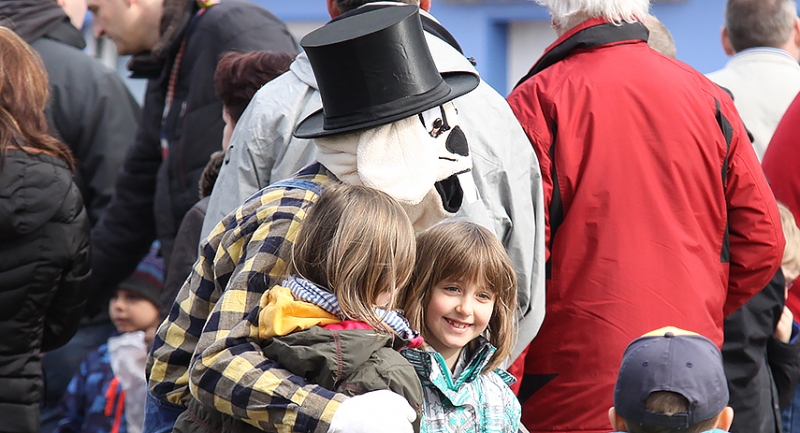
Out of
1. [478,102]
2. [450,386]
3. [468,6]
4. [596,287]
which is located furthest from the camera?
[468,6]

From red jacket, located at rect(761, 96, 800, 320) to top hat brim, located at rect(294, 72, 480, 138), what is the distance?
7.57 feet

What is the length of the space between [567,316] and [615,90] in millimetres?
705

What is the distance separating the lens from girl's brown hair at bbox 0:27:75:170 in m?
3.93

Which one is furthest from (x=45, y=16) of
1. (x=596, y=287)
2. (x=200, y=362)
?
(x=200, y=362)

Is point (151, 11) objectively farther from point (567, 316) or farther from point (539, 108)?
point (567, 316)

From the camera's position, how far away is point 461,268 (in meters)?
2.63

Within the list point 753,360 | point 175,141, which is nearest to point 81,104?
point 175,141

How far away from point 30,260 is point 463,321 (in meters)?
1.95

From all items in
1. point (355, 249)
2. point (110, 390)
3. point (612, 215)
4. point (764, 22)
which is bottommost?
point (110, 390)

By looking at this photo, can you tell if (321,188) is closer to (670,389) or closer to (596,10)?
(670,389)

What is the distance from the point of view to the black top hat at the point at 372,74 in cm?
250

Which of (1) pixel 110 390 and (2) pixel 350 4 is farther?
(1) pixel 110 390

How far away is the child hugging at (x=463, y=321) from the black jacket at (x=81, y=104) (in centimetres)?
281

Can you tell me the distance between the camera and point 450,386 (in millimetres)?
2568
